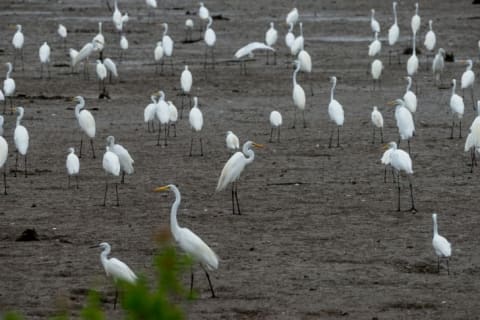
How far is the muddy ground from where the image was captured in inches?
350

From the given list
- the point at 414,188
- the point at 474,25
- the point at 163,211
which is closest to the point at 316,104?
the point at 414,188

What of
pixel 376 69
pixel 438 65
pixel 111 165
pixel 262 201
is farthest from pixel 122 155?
pixel 438 65

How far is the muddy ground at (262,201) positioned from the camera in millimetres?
8883

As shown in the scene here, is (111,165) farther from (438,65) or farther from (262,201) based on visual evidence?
(438,65)

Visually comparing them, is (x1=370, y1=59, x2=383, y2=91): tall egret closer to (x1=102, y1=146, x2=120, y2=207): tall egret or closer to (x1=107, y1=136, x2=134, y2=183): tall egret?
(x1=107, y1=136, x2=134, y2=183): tall egret

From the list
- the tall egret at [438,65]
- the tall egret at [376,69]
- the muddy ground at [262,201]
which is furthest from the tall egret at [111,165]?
the tall egret at [438,65]

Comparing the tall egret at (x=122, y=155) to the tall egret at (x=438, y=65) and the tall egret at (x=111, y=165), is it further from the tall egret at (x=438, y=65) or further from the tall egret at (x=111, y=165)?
the tall egret at (x=438, y=65)

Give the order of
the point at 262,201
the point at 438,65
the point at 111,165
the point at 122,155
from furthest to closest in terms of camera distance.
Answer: the point at 438,65 < the point at 122,155 < the point at 262,201 < the point at 111,165

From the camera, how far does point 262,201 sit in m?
12.5

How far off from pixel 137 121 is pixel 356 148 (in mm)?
4041

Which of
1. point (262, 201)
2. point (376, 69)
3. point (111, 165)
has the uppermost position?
point (376, 69)

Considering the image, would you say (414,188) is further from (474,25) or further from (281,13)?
(281,13)

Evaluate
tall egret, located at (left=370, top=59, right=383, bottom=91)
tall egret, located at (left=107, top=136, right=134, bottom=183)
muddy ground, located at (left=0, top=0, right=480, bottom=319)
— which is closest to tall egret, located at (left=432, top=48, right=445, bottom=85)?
muddy ground, located at (left=0, top=0, right=480, bottom=319)

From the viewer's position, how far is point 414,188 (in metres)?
13.1
